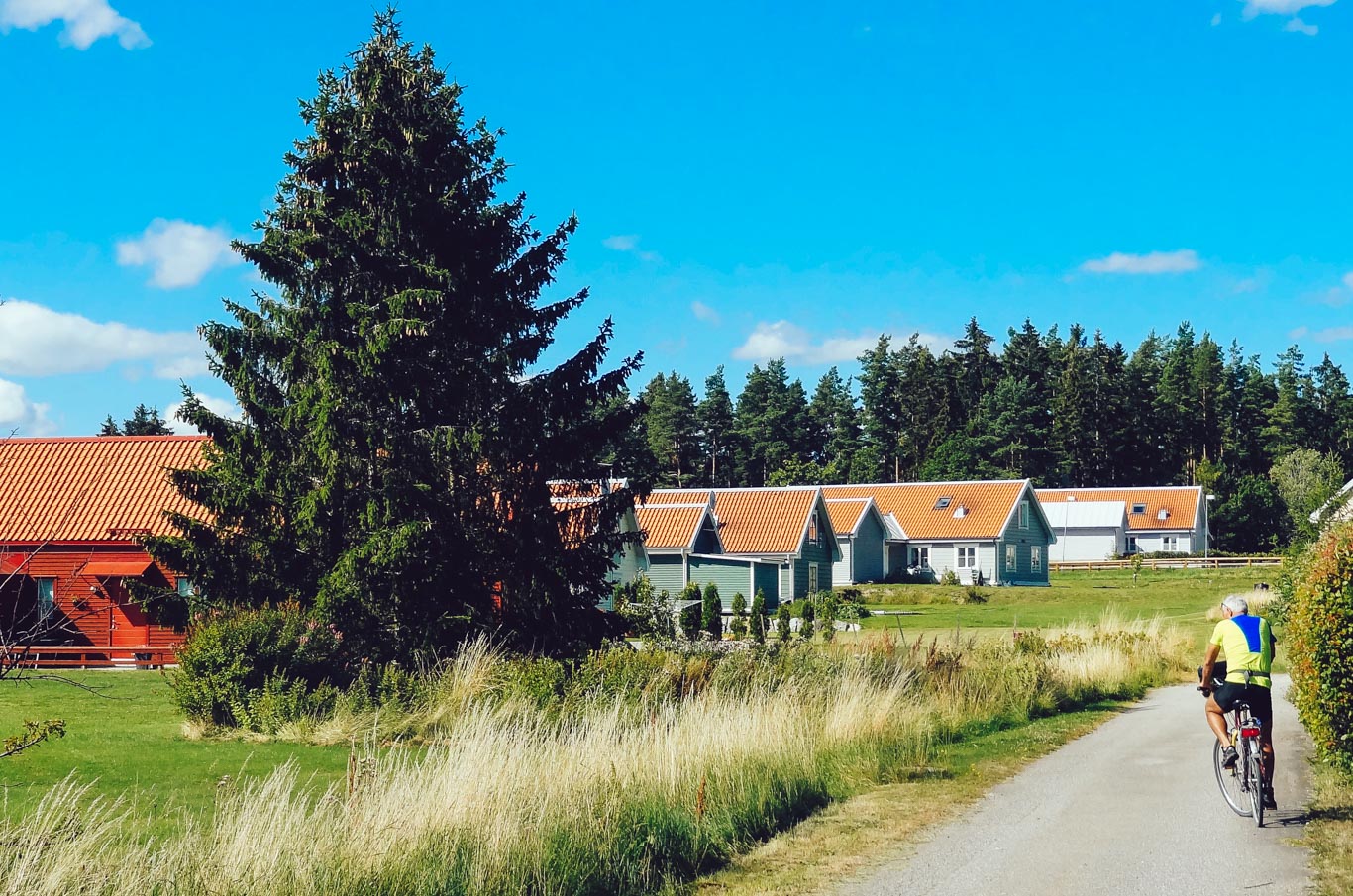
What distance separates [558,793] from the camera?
9.71m

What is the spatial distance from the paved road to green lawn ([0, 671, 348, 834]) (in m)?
5.06

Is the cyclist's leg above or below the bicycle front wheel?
above

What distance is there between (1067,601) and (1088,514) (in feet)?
118

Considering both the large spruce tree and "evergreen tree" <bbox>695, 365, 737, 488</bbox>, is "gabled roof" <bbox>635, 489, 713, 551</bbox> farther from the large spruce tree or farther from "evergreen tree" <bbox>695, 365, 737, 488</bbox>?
"evergreen tree" <bbox>695, 365, 737, 488</bbox>

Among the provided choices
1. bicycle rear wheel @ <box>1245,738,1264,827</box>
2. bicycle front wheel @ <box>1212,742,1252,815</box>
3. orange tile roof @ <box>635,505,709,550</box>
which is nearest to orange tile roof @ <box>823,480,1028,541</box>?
orange tile roof @ <box>635,505,709,550</box>

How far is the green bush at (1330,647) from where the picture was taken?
A: 10734 millimetres

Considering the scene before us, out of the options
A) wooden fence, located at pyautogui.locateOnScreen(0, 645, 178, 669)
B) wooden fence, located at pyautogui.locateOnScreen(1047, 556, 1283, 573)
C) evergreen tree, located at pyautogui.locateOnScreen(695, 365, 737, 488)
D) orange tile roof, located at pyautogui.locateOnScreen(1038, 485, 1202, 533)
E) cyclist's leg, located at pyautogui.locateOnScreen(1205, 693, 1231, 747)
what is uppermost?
evergreen tree, located at pyautogui.locateOnScreen(695, 365, 737, 488)

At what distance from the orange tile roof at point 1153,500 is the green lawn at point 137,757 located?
241 feet

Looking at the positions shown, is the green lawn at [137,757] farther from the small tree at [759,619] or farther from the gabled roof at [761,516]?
the gabled roof at [761,516]

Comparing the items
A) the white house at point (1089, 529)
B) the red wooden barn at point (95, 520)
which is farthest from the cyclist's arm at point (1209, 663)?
the white house at point (1089, 529)

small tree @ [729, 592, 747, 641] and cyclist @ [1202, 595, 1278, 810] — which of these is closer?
cyclist @ [1202, 595, 1278, 810]

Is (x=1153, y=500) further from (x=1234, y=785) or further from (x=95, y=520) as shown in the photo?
(x=1234, y=785)

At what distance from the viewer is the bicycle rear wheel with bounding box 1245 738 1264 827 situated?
35.0ft

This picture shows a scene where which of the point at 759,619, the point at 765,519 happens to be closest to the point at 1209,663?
the point at 759,619
